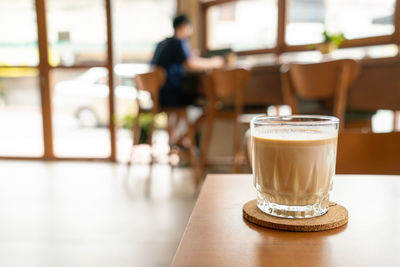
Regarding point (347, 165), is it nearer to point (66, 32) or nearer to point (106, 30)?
point (106, 30)

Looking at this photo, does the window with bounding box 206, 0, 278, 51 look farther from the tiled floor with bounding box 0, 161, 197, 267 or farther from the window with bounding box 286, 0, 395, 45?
the tiled floor with bounding box 0, 161, 197, 267

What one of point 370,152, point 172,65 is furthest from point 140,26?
point 370,152

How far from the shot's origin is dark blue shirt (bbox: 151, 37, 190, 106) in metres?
3.83

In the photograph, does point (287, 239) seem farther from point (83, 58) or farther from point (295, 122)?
point (83, 58)

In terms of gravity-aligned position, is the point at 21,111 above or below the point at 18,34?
below

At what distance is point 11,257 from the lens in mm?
1964

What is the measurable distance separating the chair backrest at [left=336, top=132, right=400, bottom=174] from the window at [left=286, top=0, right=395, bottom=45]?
8.04ft

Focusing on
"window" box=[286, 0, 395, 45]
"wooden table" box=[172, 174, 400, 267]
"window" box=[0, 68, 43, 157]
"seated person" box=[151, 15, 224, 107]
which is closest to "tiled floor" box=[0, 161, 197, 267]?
"seated person" box=[151, 15, 224, 107]

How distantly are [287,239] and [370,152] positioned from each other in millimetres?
645

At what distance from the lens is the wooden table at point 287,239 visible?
1.21 ft

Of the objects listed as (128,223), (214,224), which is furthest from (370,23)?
(214,224)

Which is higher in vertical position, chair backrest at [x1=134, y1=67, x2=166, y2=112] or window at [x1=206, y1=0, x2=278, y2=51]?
window at [x1=206, y1=0, x2=278, y2=51]

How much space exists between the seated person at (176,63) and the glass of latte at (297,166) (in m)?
3.25

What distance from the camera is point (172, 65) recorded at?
153 inches
